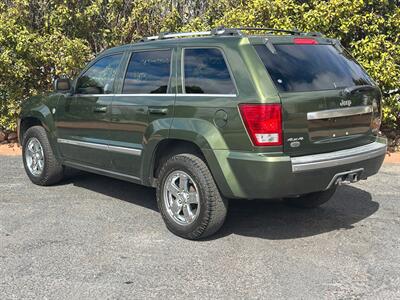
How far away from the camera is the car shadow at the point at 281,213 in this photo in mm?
4973

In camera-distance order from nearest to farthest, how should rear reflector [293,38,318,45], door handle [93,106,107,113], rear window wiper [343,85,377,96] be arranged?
rear window wiper [343,85,377,96] < rear reflector [293,38,318,45] < door handle [93,106,107,113]

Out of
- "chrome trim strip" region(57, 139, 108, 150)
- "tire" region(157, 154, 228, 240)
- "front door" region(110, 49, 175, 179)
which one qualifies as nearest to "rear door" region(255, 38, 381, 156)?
"tire" region(157, 154, 228, 240)

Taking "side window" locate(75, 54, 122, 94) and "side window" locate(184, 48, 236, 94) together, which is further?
"side window" locate(75, 54, 122, 94)

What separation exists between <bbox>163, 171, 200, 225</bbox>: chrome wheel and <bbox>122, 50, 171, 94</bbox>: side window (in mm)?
835

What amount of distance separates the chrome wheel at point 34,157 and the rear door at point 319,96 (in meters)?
3.59

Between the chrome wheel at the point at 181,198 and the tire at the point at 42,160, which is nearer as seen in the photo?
the chrome wheel at the point at 181,198

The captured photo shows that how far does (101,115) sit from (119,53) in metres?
0.69

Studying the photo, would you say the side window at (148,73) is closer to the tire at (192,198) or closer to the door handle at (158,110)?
the door handle at (158,110)

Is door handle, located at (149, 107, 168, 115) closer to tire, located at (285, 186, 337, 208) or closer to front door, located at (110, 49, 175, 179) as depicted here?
front door, located at (110, 49, 175, 179)

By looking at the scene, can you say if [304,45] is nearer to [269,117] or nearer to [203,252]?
[269,117]

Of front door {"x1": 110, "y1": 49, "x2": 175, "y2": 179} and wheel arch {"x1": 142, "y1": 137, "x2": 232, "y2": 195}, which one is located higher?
front door {"x1": 110, "y1": 49, "x2": 175, "y2": 179}

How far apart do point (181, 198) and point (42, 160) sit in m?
2.70

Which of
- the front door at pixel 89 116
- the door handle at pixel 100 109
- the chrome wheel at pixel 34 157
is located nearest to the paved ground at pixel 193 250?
the chrome wheel at pixel 34 157

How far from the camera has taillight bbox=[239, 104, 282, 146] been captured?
406cm
